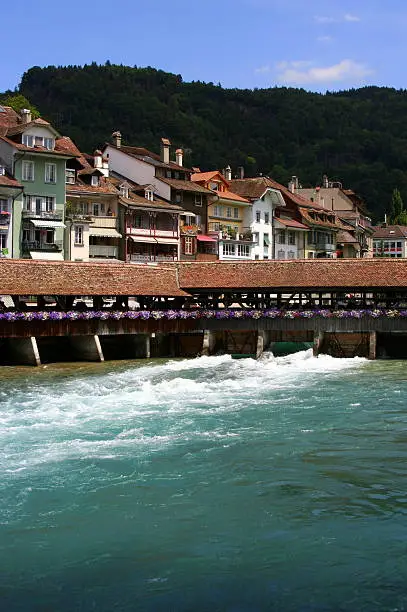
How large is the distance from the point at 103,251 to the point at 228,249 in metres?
13.1

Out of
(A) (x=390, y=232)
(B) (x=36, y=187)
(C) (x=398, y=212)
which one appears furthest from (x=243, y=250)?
(C) (x=398, y=212)

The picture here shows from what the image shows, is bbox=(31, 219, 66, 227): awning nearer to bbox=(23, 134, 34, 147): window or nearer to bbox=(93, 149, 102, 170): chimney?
bbox=(23, 134, 34, 147): window

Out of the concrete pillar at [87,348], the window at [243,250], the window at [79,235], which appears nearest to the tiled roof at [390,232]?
the window at [243,250]

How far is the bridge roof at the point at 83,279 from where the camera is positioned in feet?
116

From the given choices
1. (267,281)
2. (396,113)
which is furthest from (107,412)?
(396,113)

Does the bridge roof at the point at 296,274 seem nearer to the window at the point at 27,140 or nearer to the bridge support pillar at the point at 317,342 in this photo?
the bridge support pillar at the point at 317,342

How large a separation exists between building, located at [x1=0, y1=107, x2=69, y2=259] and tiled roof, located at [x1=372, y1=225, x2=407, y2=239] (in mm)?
64298

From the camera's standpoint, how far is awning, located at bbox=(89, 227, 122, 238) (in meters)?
53.3

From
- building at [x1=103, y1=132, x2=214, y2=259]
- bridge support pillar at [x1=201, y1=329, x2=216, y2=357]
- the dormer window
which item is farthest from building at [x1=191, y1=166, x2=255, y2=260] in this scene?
bridge support pillar at [x1=201, y1=329, x2=216, y2=357]

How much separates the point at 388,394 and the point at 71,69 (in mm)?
137953

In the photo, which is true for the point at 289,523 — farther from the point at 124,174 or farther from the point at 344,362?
the point at 124,174

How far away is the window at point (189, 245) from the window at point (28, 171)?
46.2ft

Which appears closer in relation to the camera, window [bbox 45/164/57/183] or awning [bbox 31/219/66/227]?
awning [bbox 31/219/66/227]

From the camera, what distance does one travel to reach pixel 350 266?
133ft
